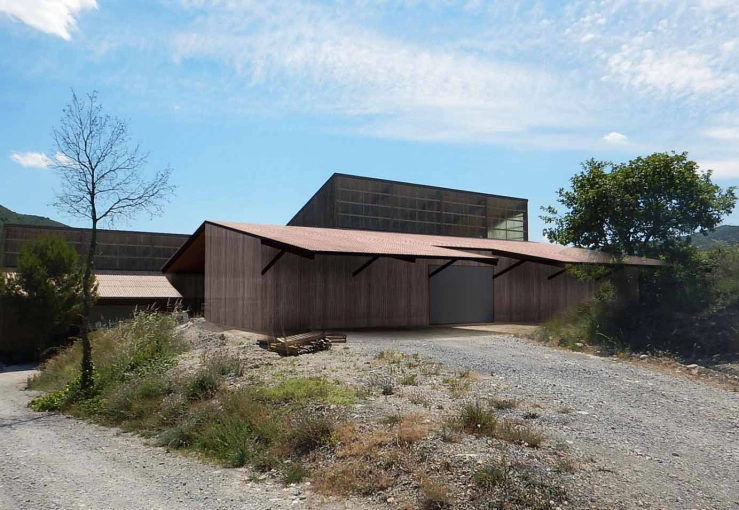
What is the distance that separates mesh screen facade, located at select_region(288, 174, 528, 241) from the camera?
32.8 meters

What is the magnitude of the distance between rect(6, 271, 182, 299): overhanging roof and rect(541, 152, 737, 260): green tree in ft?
71.4

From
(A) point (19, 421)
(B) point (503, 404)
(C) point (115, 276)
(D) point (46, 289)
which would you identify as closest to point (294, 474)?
(B) point (503, 404)

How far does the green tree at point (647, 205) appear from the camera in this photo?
51.5 feet

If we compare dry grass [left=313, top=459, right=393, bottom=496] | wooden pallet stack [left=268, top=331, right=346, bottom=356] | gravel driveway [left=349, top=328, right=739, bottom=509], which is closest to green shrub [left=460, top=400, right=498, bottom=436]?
gravel driveway [left=349, top=328, right=739, bottom=509]

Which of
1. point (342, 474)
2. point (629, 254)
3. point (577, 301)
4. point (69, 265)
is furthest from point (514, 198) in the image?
point (342, 474)

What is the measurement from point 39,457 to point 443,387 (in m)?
5.58

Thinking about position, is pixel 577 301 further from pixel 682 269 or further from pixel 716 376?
pixel 716 376

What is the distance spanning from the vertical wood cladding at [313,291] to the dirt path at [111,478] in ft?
27.5

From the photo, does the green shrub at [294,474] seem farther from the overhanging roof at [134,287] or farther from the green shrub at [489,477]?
the overhanging roof at [134,287]

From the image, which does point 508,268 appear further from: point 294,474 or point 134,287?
point 134,287

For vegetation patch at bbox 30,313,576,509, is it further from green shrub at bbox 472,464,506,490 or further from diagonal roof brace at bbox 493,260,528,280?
diagonal roof brace at bbox 493,260,528,280

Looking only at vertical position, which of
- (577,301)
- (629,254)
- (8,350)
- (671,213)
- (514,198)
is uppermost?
(514,198)

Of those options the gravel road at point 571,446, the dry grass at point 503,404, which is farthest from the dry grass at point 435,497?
the dry grass at point 503,404

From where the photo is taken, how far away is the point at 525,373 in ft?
32.5
